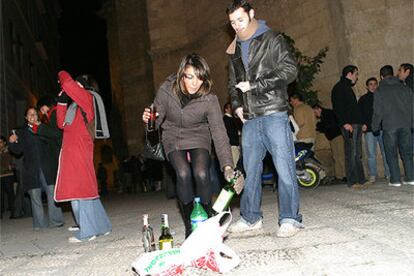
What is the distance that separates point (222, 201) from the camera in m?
3.29

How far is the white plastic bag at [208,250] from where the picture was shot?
287 centimetres

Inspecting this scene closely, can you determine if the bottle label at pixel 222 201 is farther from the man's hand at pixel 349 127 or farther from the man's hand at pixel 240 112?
the man's hand at pixel 349 127

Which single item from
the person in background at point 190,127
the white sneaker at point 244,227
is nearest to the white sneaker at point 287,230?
the white sneaker at point 244,227

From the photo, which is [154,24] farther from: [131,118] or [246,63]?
[246,63]

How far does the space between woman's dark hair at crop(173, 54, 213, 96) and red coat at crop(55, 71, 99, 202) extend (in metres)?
1.53

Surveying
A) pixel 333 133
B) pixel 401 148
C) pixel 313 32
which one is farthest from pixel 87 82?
pixel 313 32

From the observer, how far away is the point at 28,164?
7.07m

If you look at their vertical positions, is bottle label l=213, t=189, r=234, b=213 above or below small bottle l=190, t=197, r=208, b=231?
above

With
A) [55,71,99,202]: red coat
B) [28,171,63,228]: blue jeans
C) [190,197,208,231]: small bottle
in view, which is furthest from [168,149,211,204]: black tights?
[28,171,63,228]: blue jeans

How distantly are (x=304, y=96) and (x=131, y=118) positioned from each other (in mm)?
11667

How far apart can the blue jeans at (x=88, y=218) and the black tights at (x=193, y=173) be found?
64.7 inches

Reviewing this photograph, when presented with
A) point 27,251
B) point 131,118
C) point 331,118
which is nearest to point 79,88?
point 27,251

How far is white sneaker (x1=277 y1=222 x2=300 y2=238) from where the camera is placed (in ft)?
12.9

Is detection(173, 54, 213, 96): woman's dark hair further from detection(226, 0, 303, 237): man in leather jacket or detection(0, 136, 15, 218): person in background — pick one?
detection(0, 136, 15, 218): person in background
